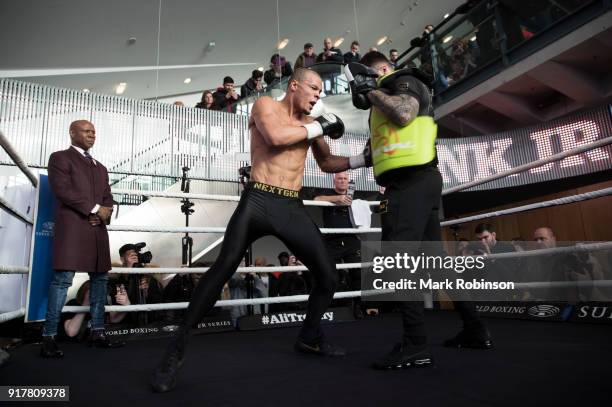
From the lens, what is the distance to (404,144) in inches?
61.9

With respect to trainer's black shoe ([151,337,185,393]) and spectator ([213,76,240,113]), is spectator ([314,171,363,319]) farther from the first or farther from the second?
spectator ([213,76,240,113])

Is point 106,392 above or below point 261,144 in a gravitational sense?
below

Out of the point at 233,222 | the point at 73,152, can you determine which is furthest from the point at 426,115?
the point at 73,152

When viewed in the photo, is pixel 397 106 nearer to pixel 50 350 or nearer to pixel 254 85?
pixel 50 350

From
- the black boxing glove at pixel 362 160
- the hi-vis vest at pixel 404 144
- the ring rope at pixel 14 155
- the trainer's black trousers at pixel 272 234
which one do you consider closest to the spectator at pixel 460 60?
the black boxing glove at pixel 362 160

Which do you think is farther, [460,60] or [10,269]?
[460,60]

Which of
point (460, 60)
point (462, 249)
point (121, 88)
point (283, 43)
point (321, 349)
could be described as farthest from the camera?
point (283, 43)

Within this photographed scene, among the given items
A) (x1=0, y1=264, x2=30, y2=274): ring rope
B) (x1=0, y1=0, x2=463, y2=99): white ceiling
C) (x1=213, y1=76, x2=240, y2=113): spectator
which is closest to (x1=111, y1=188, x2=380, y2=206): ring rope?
(x1=0, y1=264, x2=30, y2=274): ring rope

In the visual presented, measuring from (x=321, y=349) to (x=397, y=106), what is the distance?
3.35ft

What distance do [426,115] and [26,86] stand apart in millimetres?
4815

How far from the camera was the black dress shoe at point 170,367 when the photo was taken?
3.71 ft

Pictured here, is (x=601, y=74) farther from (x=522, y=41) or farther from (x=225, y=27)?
(x=225, y=27)

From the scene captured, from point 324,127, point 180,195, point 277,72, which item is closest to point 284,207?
point 324,127

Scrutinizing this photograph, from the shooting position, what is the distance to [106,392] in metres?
A: 1.12
